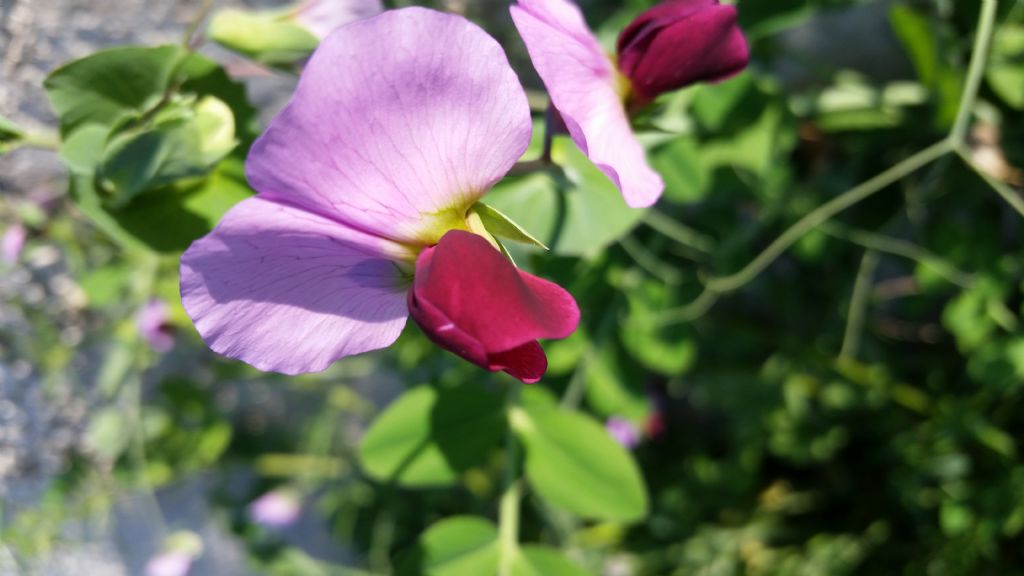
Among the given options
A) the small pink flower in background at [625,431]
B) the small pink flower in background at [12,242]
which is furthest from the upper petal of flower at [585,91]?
the small pink flower in background at [625,431]

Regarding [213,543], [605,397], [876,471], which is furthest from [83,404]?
[876,471]

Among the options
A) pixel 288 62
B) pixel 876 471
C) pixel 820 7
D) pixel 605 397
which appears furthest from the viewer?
pixel 876 471

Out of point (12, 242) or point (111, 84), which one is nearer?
point (111, 84)

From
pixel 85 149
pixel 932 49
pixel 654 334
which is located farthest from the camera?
pixel 654 334

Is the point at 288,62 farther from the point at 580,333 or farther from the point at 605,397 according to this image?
the point at 605,397

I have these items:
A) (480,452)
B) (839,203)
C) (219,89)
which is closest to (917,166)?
(839,203)

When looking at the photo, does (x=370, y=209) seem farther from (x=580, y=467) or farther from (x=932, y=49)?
(x=932, y=49)

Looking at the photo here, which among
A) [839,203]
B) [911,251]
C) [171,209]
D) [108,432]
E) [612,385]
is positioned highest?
[171,209]
